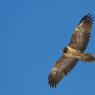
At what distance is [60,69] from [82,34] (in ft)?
8.14

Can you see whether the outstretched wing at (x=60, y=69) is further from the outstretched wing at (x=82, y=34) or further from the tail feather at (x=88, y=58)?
the tail feather at (x=88, y=58)

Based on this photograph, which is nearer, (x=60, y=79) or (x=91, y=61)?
(x=91, y=61)

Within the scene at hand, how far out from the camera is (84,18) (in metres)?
26.8

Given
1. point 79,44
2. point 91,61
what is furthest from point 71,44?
point 91,61

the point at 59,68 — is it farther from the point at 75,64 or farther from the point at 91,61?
the point at 91,61

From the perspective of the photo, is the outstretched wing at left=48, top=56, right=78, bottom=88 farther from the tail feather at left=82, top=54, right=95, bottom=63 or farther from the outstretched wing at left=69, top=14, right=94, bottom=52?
the tail feather at left=82, top=54, right=95, bottom=63

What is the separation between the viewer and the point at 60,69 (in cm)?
2786

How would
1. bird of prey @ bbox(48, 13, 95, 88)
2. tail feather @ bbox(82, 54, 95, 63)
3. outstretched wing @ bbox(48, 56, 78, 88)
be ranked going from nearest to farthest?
tail feather @ bbox(82, 54, 95, 63), bird of prey @ bbox(48, 13, 95, 88), outstretched wing @ bbox(48, 56, 78, 88)

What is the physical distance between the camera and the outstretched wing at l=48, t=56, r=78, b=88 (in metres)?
27.4

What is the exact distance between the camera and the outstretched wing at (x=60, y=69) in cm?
2738

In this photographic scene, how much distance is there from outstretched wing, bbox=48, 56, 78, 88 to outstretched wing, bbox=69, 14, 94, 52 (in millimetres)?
1048

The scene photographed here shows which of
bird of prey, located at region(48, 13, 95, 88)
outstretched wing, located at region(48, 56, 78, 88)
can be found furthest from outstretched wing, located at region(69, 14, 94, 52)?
outstretched wing, located at region(48, 56, 78, 88)

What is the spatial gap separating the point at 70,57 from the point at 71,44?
76 centimetres

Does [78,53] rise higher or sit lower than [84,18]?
lower
